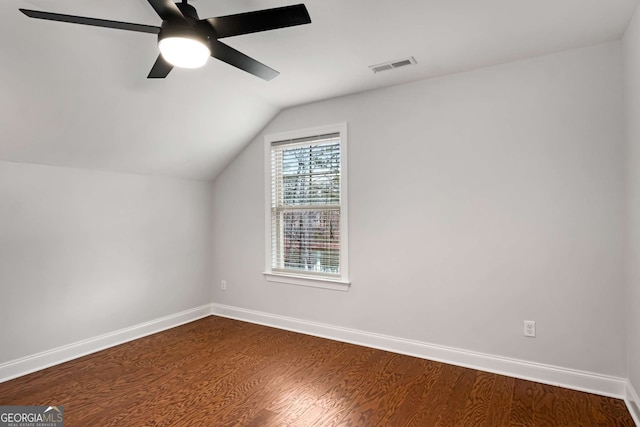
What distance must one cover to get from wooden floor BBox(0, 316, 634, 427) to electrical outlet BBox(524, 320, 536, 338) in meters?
0.36

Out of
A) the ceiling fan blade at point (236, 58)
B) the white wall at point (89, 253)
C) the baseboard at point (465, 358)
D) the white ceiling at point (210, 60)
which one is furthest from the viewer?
the white wall at point (89, 253)

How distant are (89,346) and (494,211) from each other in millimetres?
3905

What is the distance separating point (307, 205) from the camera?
154 inches

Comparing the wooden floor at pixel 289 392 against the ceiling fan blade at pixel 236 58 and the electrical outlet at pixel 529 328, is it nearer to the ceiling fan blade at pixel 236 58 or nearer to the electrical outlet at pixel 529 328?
the electrical outlet at pixel 529 328

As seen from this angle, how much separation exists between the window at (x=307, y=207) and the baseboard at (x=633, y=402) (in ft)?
7.39

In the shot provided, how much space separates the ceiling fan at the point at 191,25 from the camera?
159 cm

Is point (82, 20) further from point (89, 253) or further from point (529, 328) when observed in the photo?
point (529, 328)

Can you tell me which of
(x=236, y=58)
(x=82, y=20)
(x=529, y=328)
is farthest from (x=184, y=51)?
(x=529, y=328)

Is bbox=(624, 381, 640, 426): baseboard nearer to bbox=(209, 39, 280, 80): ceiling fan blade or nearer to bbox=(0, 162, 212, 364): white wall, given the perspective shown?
bbox=(209, 39, 280, 80): ceiling fan blade

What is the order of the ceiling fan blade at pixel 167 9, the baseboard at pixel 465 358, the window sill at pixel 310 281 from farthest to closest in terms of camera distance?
the window sill at pixel 310 281, the baseboard at pixel 465 358, the ceiling fan blade at pixel 167 9

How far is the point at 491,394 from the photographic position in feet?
8.19

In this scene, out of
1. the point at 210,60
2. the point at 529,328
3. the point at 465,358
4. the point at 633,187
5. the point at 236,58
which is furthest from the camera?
the point at 465,358

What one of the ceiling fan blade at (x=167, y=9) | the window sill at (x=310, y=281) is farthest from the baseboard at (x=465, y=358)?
the ceiling fan blade at (x=167, y=9)

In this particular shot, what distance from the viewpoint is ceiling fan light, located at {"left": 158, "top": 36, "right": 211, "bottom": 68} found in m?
1.70
